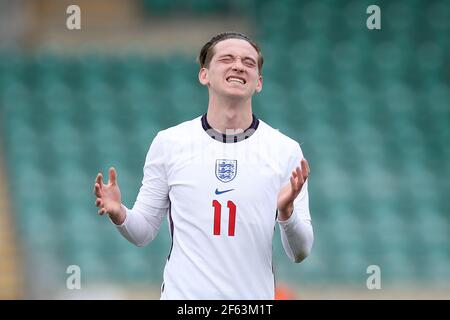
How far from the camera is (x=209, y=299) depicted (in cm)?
407

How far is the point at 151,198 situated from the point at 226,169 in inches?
14.3

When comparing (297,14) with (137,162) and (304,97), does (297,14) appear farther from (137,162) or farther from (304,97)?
(137,162)

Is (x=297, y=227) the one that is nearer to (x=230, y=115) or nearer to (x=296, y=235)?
(x=296, y=235)

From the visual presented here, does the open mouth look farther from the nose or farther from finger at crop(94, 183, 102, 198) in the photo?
finger at crop(94, 183, 102, 198)

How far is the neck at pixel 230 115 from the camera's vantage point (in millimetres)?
4238

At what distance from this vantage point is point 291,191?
13.0 ft

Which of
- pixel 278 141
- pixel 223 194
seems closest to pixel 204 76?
pixel 278 141

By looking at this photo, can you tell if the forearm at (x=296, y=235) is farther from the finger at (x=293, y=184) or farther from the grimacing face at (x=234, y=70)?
the grimacing face at (x=234, y=70)

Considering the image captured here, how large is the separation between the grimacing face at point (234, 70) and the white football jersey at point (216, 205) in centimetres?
18

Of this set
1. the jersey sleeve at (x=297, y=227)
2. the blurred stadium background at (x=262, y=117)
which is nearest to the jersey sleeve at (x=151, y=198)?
the jersey sleeve at (x=297, y=227)

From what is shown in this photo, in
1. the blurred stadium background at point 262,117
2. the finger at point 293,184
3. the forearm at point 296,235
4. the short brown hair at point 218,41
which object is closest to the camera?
the finger at point 293,184

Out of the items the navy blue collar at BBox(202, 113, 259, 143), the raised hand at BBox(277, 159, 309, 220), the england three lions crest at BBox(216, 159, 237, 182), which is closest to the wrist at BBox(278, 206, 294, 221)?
the raised hand at BBox(277, 159, 309, 220)
